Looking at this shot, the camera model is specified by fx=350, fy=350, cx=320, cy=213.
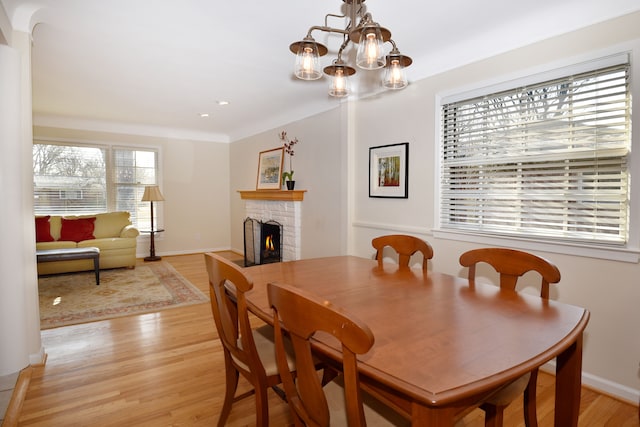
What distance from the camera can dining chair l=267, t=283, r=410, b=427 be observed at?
839mm

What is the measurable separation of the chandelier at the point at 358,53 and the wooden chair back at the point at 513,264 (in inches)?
39.8

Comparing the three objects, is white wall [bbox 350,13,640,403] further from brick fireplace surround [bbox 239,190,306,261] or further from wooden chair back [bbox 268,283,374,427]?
wooden chair back [bbox 268,283,374,427]

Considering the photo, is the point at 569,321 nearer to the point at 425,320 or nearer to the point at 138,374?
the point at 425,320

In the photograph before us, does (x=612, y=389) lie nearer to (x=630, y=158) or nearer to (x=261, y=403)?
(x=630, y=158)

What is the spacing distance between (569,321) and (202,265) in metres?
5.22

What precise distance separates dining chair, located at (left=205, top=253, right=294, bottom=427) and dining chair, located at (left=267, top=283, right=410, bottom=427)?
0.19 meters

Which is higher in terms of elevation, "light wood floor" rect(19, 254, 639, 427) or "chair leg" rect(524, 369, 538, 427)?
"chair leg" rect(524, 369, 538, 427)

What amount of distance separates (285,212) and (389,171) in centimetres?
205

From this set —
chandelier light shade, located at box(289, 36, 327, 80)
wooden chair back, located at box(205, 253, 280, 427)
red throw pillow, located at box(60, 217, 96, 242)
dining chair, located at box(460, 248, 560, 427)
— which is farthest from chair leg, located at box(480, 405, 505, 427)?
red throw pillow, located at box(60, 217, 96, 242)

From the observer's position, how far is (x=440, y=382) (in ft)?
2.69

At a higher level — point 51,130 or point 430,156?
point 51,130

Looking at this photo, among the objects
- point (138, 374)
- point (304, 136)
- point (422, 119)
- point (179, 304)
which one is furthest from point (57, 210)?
point (422, 119)

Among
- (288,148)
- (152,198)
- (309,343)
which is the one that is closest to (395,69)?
(309,343)

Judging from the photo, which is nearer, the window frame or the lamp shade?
the window frame
